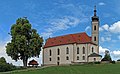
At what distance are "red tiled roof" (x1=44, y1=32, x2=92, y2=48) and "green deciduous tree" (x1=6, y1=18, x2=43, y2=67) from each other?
642 inches

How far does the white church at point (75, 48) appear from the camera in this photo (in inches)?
3334

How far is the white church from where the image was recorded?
84688mm

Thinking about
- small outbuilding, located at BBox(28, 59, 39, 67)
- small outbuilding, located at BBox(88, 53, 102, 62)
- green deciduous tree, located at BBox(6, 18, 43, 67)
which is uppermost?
green deciduous tree, located at BBox(6, 18, 43, 67)

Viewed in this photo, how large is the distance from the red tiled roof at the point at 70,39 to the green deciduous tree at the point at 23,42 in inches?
642

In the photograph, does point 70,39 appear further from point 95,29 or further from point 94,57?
point 94,57

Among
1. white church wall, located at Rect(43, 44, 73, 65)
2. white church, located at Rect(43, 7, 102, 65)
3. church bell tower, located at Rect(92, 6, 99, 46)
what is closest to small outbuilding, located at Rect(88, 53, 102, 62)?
white church, located at Rect(43, 7, 102, 65)

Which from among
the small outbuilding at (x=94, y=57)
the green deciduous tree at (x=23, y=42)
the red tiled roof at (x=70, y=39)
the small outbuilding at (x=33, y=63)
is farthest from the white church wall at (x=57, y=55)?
the green deciduous tree at (x=23, y=42)

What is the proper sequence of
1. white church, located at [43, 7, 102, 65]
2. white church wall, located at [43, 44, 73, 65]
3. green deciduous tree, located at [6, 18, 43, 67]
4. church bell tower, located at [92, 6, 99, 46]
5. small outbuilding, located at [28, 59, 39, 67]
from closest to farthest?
green deciduous tree, located at [6, 18, 43, 67] → small outbuilding, located at [28, 59, 39, 67] → white church, located at [43, 7, 102, 65] → church bell tower, located at [92, 6, 99, 46] → white church wall, located at [43, 44, 73, 65]

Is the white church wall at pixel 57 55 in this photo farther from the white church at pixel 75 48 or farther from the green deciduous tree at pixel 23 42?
the green deciduous tree at pixel 23 42

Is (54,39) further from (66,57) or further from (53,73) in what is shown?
(53,73)

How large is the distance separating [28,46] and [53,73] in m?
26.2

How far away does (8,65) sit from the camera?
213 ft

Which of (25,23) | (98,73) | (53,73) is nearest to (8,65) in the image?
(25,23)

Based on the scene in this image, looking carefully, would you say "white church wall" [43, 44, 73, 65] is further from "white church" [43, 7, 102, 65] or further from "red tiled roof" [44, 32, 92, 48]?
"red tiled roof" [44, 32, 92, 48]
